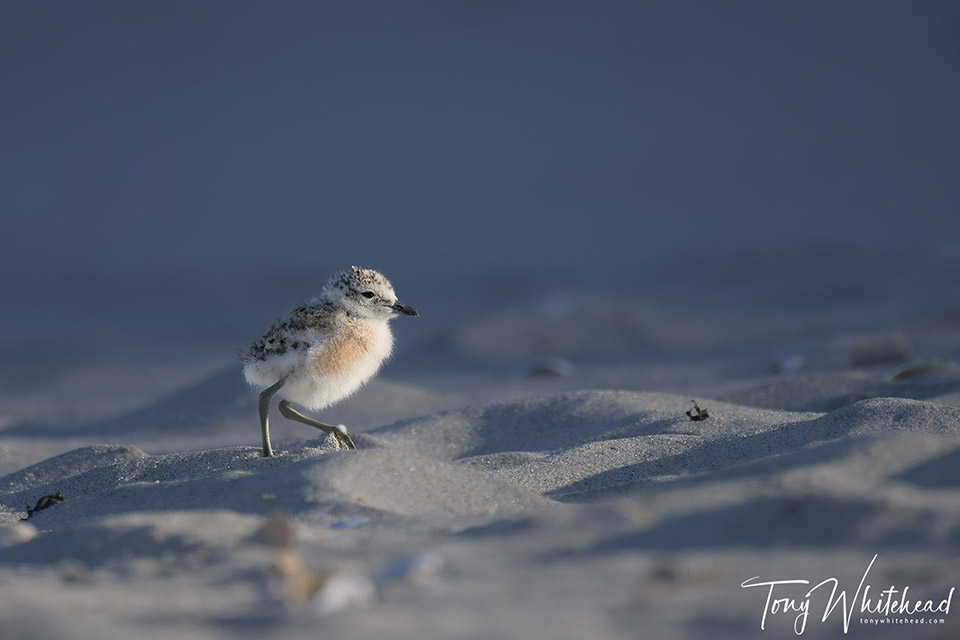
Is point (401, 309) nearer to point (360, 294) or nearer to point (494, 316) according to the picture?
point (360, 294)

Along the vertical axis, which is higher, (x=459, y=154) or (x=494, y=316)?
(x=459, y=154)

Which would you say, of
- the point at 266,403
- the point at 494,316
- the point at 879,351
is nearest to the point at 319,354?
the point at 266,403

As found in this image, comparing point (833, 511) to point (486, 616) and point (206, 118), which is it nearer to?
point (486, 616)

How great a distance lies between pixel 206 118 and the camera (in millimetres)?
16609

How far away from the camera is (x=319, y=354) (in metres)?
4.35

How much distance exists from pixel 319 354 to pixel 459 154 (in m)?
11.6

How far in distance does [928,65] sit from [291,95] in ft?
34.2

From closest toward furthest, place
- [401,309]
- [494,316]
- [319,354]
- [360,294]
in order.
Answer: [319,354], [360,294], [401,309], [494,316]
